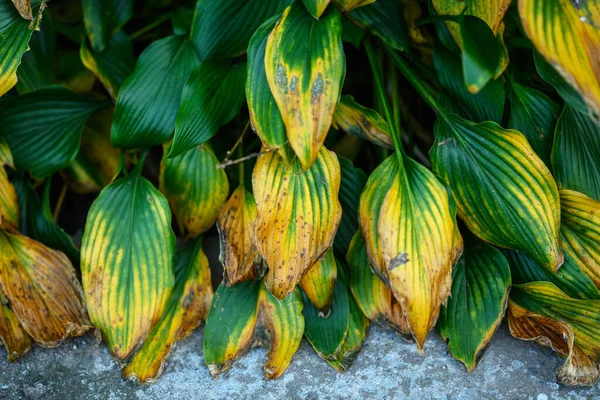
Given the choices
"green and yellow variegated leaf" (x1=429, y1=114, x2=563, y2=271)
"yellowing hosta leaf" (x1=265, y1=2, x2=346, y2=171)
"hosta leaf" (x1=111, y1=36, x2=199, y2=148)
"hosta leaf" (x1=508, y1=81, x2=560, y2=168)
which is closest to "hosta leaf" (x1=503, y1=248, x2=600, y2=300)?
"green and yellow variegated leaf" (x1=429, y1=114, x2=563, y2=271)

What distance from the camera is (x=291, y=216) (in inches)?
43.9

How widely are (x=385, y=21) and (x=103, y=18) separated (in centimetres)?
62

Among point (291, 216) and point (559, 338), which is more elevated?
point (291, 216)

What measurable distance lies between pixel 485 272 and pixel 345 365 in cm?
32

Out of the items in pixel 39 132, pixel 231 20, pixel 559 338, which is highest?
pixel 231 20

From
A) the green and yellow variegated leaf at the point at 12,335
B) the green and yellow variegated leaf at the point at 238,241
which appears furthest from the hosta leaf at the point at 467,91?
the green and yellow variegated leaf at the point at 12,335

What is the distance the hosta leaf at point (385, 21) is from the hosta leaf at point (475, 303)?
0.45 meters

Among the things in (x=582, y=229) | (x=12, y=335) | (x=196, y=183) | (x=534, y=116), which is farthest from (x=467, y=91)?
(x=12, y=335)

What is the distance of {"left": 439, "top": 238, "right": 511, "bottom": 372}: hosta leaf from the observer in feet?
3.95

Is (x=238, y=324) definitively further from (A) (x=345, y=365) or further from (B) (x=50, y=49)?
(B) (x=50, y=49)

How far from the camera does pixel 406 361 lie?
1.25m

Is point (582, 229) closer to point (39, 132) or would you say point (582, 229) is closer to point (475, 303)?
point (475, 303)

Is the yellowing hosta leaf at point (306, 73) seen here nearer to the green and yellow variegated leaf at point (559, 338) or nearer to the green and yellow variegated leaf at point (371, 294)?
the green and yellow variegated leaf at point (371, 294)

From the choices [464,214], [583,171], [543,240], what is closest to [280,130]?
[464,214]
